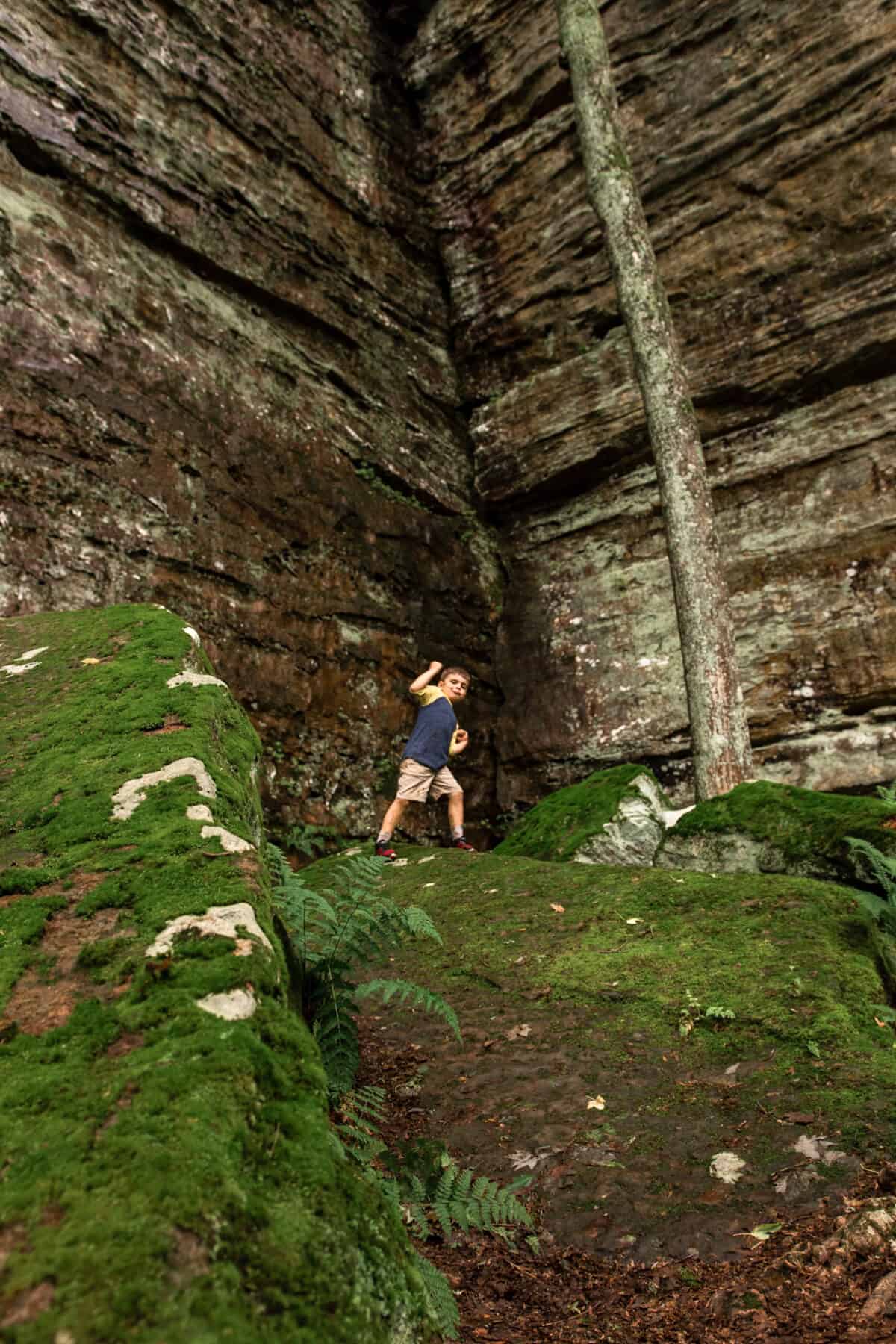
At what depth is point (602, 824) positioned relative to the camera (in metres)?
7.05

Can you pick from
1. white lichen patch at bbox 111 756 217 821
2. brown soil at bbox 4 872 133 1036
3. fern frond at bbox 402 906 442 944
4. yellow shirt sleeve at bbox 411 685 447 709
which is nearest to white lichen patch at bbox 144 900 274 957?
brown soil at bbox 4 872 133 1036

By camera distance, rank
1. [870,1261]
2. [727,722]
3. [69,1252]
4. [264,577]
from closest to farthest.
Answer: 1. [69,1252]
2. [870,1261]
3. [727,722]
4. [264,577]

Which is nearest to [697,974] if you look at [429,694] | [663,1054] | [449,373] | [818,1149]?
[663,1054]

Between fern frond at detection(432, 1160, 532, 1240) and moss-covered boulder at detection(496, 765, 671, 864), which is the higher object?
moss-covered boulder at detection(496, 765, 671, 864)

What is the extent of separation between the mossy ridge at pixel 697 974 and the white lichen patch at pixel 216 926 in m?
1.91

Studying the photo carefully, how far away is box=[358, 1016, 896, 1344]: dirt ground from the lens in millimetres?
2135

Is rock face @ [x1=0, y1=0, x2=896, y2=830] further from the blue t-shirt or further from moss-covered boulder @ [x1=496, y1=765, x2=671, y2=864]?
moss-covered boulder @ [x1=496, y1=765, x2=671, y2=864]

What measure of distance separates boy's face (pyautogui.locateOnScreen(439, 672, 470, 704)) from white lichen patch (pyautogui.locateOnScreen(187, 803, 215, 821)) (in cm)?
690

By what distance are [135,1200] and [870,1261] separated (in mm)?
2055

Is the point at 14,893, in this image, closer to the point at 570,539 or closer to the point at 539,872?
the point at 539,872

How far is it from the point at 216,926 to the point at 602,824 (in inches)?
210

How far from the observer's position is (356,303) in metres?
12.6

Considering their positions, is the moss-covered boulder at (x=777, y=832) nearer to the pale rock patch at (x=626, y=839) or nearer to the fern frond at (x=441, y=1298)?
the pale rock patch at (x=626, y=839)

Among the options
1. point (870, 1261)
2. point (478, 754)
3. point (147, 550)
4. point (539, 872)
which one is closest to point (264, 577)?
point (147, 550)
